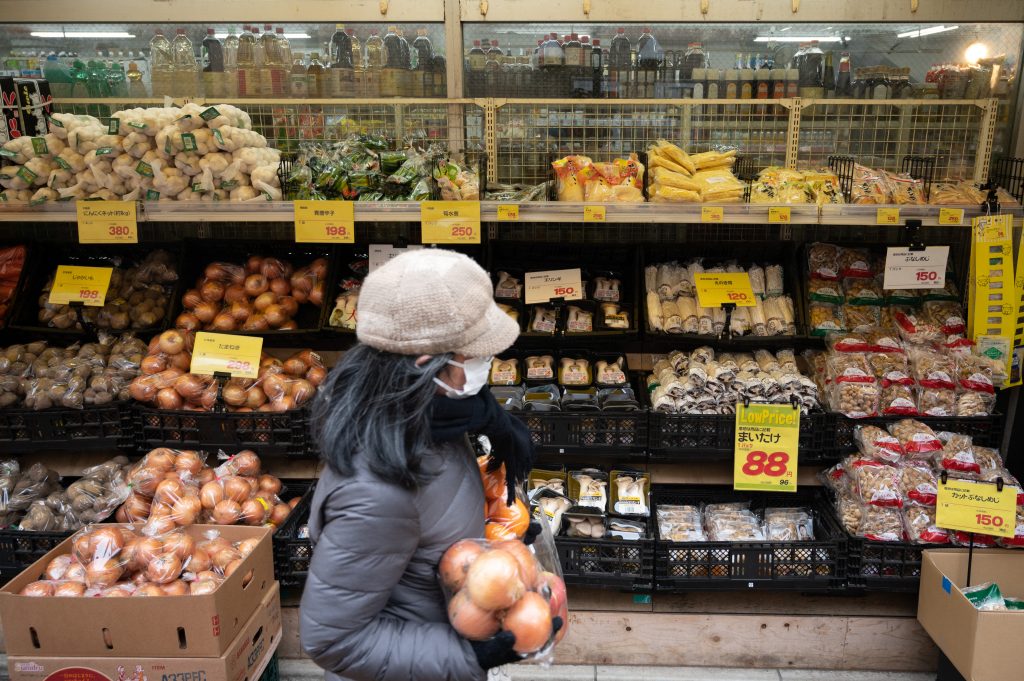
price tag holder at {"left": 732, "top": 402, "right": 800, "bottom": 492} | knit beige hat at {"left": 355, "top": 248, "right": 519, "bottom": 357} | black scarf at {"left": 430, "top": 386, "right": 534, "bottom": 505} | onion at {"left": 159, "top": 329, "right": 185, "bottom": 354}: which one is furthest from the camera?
onion at {"left": 159, "top": 329, "right": 185, "bottom": 354}

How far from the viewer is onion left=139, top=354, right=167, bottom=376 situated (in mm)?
2971

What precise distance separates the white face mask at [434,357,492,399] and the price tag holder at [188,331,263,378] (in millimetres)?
1748

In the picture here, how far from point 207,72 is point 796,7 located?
239cm

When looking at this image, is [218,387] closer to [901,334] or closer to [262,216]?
[262,216]

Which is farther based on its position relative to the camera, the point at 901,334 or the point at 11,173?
the point at 901,334

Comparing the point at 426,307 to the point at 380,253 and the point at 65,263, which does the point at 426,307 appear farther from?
the point at 65,263

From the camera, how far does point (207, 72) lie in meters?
3.16

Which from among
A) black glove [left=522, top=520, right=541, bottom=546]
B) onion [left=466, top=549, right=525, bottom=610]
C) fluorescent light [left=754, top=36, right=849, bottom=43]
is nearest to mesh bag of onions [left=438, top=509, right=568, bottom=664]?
onion [left=466, top=549, right=525, bottom=610]

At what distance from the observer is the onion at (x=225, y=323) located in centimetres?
311

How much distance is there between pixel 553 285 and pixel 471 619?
1.95m

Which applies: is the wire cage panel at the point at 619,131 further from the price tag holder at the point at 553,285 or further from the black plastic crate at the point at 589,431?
the black plastic crate at the point at 589,431

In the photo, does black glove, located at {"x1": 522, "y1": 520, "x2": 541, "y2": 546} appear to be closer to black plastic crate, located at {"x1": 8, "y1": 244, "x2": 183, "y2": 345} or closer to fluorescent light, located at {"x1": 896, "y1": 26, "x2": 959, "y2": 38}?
black plastic crate, located at {"x1": 8, "y1": 244, "x2": 183, "y2": 345}

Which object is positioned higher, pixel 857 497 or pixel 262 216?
pixel 262 216

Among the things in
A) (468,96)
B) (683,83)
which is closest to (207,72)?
(468,96)
